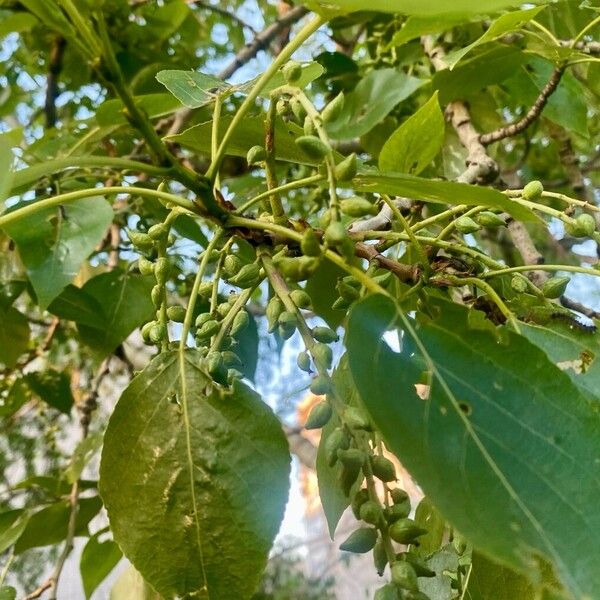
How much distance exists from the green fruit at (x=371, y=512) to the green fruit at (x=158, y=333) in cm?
19

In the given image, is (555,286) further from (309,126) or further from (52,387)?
(52,387)

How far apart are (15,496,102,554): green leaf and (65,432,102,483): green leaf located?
0.13 feet

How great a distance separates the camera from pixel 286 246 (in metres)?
0.49

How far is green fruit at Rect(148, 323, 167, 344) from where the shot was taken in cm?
49

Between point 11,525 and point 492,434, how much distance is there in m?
0.78

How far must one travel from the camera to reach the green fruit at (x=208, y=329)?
47cm

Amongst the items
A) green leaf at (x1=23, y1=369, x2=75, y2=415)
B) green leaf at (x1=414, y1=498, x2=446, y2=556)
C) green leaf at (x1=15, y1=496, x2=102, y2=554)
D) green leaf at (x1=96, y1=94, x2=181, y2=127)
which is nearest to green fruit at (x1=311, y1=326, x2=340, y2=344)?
green leaf at (x1=414, y1=498, x2=446, y2=556)

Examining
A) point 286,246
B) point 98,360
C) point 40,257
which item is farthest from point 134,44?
point 286,246

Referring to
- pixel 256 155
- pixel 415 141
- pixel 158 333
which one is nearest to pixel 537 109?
pixel 415 141

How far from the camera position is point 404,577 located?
347mm

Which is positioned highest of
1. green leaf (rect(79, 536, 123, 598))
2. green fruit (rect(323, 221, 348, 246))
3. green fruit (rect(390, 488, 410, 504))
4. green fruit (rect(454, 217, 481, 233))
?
green fruit (rect(323, 221, 348, 246))

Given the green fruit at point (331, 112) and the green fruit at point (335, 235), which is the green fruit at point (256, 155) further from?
the green fruit at point (335, 235)

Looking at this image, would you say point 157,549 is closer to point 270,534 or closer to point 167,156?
point 270,534

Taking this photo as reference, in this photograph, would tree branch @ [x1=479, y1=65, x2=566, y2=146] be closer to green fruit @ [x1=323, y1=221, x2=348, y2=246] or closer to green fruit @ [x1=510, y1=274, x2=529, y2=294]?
green fruit @ [x1=510, y1=274, x2=529, y2=294]
